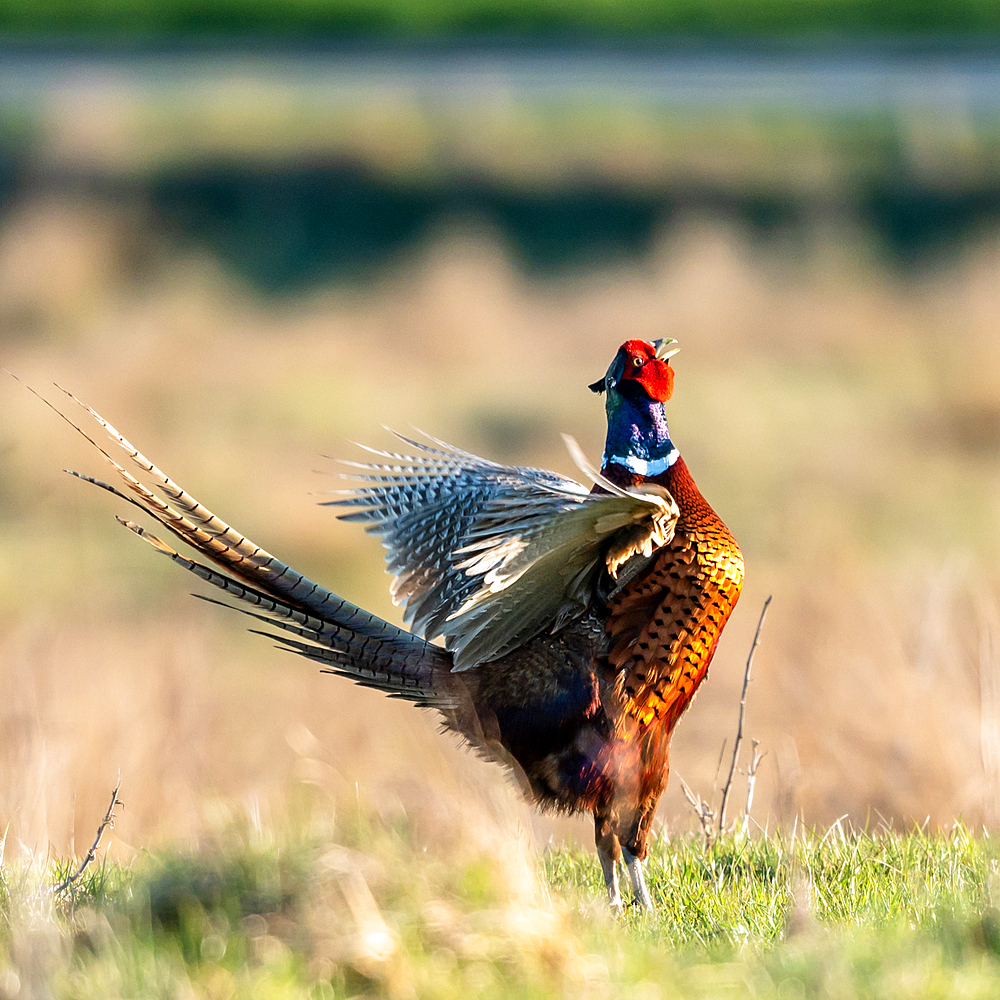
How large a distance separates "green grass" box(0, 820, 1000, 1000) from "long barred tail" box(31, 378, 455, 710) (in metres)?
0.67

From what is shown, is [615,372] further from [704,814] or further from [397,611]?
[397,611]

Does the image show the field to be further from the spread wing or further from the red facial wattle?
the red facial wattle

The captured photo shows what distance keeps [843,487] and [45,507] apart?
783cm

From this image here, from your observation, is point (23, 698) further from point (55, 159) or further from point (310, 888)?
point (55, 159)

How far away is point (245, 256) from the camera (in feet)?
70.3

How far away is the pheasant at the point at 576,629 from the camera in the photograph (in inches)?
129

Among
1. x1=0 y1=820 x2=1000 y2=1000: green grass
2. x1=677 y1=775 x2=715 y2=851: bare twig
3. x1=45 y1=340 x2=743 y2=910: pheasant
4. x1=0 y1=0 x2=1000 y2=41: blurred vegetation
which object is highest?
x1=0 y1=0 x2=1000 y2=41: blurred vegetation

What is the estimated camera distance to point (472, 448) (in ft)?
46.6

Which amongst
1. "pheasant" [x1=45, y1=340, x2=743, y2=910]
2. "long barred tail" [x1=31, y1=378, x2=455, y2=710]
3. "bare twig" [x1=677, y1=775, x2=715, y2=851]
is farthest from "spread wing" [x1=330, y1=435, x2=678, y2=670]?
"bare twig" [x1=677, y1=775, x2=715, y2=851]

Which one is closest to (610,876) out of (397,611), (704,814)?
(704,814)

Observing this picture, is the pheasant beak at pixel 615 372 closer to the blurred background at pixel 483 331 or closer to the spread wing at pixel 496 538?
the spread wing at pixel 496 538

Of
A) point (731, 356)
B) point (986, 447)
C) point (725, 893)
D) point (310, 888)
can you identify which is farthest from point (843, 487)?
point (310, 888)

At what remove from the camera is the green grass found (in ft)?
8.06

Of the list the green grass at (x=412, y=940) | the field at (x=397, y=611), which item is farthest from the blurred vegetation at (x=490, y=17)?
the green grass at (x=412, y=940)
